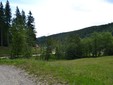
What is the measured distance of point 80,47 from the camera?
122 metres

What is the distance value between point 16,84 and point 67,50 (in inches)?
4077

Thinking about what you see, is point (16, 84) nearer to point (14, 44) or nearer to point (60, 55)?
point (14, 44)

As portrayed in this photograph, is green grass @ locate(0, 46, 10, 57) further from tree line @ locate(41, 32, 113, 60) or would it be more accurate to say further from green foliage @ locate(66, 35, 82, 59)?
green foliage @ locate(66, 35, 82, 59)

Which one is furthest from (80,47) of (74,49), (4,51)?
(4,51)

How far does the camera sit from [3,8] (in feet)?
328

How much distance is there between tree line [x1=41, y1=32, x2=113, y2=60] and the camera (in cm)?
11596

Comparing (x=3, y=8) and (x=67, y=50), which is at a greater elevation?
(x=3, y=8)

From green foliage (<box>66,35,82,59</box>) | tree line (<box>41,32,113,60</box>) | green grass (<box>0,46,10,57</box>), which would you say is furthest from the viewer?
green foliage (<box>66,35,82,59</box>)

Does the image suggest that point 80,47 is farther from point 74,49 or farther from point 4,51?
point 4,51

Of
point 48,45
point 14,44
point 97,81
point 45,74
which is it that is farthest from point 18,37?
point 97,81

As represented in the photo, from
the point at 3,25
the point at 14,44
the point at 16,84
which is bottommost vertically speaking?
the point at 16,84

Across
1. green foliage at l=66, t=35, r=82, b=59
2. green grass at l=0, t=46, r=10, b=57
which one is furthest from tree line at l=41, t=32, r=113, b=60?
green grass at l=0, t=46, r=10, b=57

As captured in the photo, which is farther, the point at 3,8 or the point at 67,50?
the point at 67,50

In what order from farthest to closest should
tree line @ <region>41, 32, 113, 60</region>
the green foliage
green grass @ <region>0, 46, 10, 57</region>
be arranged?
the green foliage < tree line @ <region>41, 32, 113, 60</region> < green grass @ <region>0, 46, 10, 57</region>
